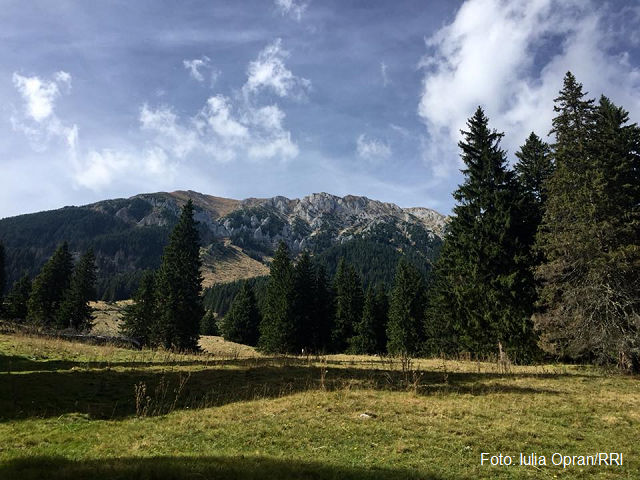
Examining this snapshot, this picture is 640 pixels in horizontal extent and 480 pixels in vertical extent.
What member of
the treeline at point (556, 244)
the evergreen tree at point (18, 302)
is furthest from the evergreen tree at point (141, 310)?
the treeline at point (556, 244)

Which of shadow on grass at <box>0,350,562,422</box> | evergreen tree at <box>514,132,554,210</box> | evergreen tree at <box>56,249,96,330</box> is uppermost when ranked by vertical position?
evergreen tree at <box>514,132,554,210</box>

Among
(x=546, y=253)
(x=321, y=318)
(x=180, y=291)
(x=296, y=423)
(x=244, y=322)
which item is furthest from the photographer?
(x=244, y=322)

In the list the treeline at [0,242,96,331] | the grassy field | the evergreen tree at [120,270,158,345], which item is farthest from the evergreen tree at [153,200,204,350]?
the grassy field

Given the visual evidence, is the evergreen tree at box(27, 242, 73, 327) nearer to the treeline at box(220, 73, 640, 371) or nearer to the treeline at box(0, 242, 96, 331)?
the treeline at box(0, 242, 96, 331)

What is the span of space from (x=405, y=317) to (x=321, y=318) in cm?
1395

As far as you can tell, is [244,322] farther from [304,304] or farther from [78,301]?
[78,301]

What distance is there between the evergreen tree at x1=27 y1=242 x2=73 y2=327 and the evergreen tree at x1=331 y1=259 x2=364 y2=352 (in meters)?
43.3

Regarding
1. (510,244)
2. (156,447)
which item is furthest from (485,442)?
(510,244)

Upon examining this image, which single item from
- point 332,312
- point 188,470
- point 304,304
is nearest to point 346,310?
point 332,312

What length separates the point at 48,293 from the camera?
54781 millimetres

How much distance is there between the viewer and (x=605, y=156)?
2195 centimetres

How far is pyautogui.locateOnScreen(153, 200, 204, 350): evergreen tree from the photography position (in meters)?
41.5

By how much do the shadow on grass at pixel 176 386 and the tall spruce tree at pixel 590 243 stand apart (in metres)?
5.31

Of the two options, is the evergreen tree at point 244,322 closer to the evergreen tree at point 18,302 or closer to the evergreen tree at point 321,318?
the evergreen tree at point 321,318
